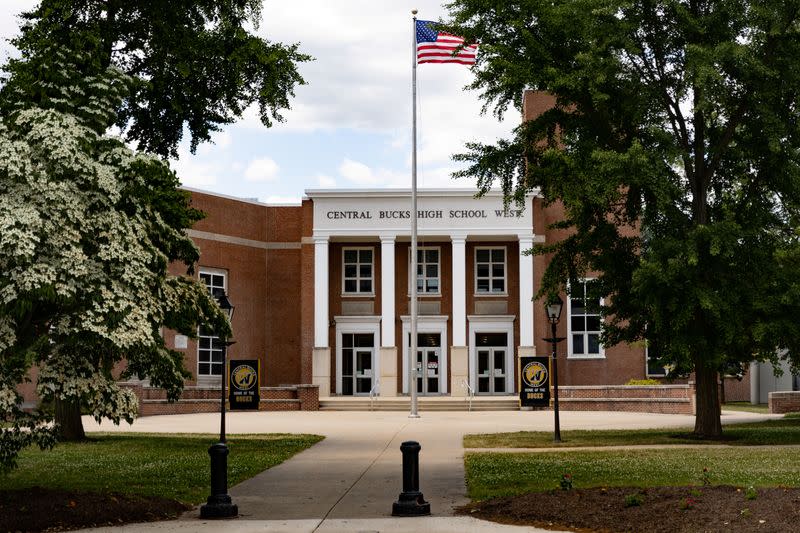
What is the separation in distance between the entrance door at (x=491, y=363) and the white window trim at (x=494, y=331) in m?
0.18

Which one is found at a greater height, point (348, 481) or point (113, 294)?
point (113, 294)

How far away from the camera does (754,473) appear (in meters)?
15.6

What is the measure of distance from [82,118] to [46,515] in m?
4.81

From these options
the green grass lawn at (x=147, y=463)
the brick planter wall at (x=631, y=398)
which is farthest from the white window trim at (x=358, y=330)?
the green grass lawn at (x=147, y=463)

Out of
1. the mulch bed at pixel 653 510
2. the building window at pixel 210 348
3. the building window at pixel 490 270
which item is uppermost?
the building window at pixel 490 270

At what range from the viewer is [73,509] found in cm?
1175

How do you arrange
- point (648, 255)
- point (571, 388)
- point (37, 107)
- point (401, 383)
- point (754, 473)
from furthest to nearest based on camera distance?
point (401, 383)
point (571, 388)
point (648, 255)
point (754, 473)
point (37, 107)

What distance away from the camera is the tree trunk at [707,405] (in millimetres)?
23891

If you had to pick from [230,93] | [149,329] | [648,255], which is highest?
[230,93]

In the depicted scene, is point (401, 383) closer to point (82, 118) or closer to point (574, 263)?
point (574, 263)

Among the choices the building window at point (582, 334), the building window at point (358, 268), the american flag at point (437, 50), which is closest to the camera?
the american flag at point (437, 50)

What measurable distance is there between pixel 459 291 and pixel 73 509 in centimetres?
3691

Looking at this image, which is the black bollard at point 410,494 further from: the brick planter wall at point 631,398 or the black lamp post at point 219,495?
the brick planter wall at point 631,398

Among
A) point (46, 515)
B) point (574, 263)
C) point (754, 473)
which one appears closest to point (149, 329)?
point (46, 515)
